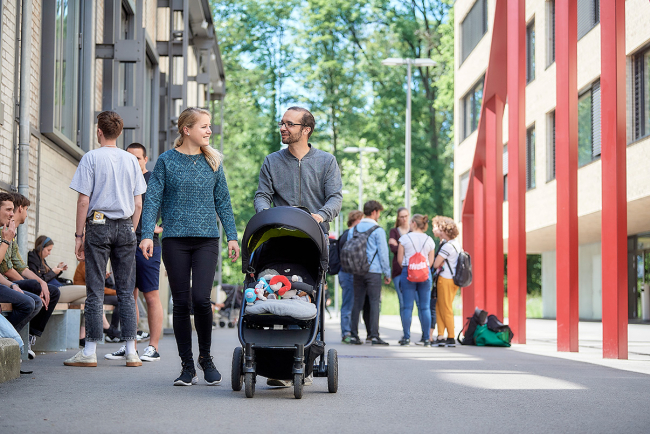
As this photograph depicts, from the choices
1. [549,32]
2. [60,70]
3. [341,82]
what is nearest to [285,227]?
[60,70]

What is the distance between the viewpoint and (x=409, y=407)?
19.7 ft

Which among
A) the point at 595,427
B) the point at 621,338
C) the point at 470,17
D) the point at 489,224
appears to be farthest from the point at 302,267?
the point at 470,17

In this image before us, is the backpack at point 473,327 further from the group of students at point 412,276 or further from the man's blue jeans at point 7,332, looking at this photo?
the man's blue jeans at point 7,332

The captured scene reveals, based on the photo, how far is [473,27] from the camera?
121 ft

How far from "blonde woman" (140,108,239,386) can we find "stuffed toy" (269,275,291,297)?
41cm

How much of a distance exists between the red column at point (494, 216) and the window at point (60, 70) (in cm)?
745

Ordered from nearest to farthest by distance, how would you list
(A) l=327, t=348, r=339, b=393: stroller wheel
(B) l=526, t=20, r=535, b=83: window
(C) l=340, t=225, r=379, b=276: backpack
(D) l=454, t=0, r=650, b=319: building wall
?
(A) l=327, t=348, r=339, b=393: stroller wheel < (C) l=340, t=225, r=379, b=276: backpack < (D) l=454, t=0, r=650, b=319: building wall < (B) l=526, t=20, r=535, b=83: window

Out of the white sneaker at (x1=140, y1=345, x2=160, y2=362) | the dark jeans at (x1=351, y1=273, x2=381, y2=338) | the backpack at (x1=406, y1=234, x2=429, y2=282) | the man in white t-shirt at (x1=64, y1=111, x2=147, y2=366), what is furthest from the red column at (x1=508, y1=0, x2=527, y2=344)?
the man in white t-shirt at (x1=64, y1=111, x2=147, y2=366)

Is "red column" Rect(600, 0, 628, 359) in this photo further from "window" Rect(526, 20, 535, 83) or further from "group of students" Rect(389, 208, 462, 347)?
"window" Rect(526, 20, 535, 83)

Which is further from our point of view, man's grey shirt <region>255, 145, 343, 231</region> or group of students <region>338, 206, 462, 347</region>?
group of students <region>338, 206, 462, 347</region>

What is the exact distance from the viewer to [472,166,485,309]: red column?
1834 cm

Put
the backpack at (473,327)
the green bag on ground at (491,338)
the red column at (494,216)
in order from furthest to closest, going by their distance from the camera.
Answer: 1. the red column at (494,216)
2. the backpack at (473,327)
3. the green bag on ground at (491,338)

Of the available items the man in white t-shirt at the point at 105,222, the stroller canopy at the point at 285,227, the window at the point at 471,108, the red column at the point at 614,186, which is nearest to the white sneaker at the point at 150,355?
the man in white t-shirt at the point at 105,222

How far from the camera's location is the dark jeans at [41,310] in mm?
8727
